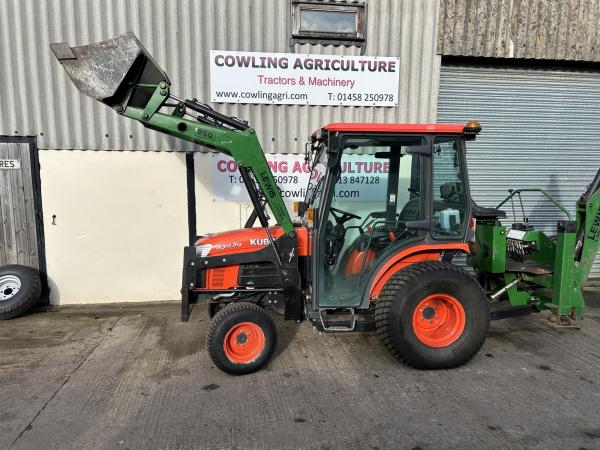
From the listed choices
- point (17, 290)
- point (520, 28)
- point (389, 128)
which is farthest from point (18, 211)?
point (520, 28)

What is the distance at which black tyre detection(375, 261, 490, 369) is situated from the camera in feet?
11.3

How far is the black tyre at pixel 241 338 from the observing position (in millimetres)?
3381

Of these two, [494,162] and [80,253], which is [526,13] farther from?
[80,253]

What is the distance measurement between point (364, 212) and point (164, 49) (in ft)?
12.1

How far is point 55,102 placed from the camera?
5.32 m

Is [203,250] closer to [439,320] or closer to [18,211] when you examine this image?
[439,320]

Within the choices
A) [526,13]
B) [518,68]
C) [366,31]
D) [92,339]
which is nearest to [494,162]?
[518,68]

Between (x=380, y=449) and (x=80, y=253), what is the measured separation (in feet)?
15.4

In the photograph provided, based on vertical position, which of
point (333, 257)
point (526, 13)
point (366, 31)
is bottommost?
point (333, 257)

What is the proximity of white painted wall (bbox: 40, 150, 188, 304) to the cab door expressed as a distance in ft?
9.32

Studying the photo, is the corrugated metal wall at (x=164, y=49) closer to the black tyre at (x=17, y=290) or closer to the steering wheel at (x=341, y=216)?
the black tyre at (x=17, y=290)

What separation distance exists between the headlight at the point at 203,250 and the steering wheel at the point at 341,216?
3.86ft

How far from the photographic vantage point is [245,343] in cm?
353

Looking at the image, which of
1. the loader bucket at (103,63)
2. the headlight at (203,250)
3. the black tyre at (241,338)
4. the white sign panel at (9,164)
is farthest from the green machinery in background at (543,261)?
A: the white sign panel at (9,164)
